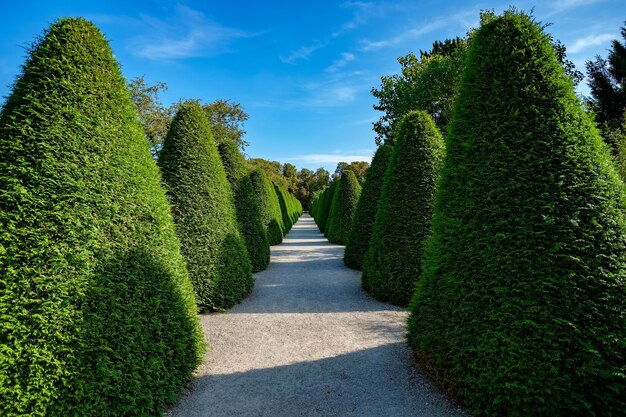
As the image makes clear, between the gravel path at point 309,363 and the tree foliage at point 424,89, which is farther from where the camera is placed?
the tree foliage at point 424,89

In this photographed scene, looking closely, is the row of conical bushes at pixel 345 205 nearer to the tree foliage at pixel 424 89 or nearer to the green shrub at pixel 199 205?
the tree foliage at pixel 424 89

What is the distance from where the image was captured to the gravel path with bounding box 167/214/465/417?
3904mm

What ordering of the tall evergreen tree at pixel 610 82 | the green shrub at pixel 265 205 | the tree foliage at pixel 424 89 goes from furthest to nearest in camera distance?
1. the tall evergreen tree at pixel 610 82
2. the tree foliage at pixel 424 89
3. the green shrub at pixel 265 205

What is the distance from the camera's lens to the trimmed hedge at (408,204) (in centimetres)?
765

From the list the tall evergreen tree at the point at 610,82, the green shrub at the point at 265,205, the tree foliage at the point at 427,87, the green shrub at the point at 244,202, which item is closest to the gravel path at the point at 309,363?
the green shrub at the point at 244,202

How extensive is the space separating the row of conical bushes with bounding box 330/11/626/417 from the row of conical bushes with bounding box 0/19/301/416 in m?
3.23

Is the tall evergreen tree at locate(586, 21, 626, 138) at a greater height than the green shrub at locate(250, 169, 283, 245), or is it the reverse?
the tall evergreen tree at locate(586, 21, 626, 138)

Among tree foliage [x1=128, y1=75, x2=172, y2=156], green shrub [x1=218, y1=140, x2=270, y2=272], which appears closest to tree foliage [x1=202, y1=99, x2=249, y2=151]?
tree foliage [x1=128, y1=75, x2=172, y2=156]

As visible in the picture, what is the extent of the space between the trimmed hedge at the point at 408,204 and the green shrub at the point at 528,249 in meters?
3.47

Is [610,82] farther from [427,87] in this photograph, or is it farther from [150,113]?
[150,113]

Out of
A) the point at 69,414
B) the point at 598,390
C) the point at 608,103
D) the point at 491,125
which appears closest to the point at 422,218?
the point at 491,125

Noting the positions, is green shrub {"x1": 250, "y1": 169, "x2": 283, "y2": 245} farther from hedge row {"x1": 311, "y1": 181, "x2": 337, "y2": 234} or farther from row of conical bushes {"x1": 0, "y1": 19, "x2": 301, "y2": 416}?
row of conical bushes {"x1": 0, "y1": 19, "x2": 301, "y2": 416}

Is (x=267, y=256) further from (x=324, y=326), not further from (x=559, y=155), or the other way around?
(x=559, y=155)

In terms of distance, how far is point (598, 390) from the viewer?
296 centimetres
